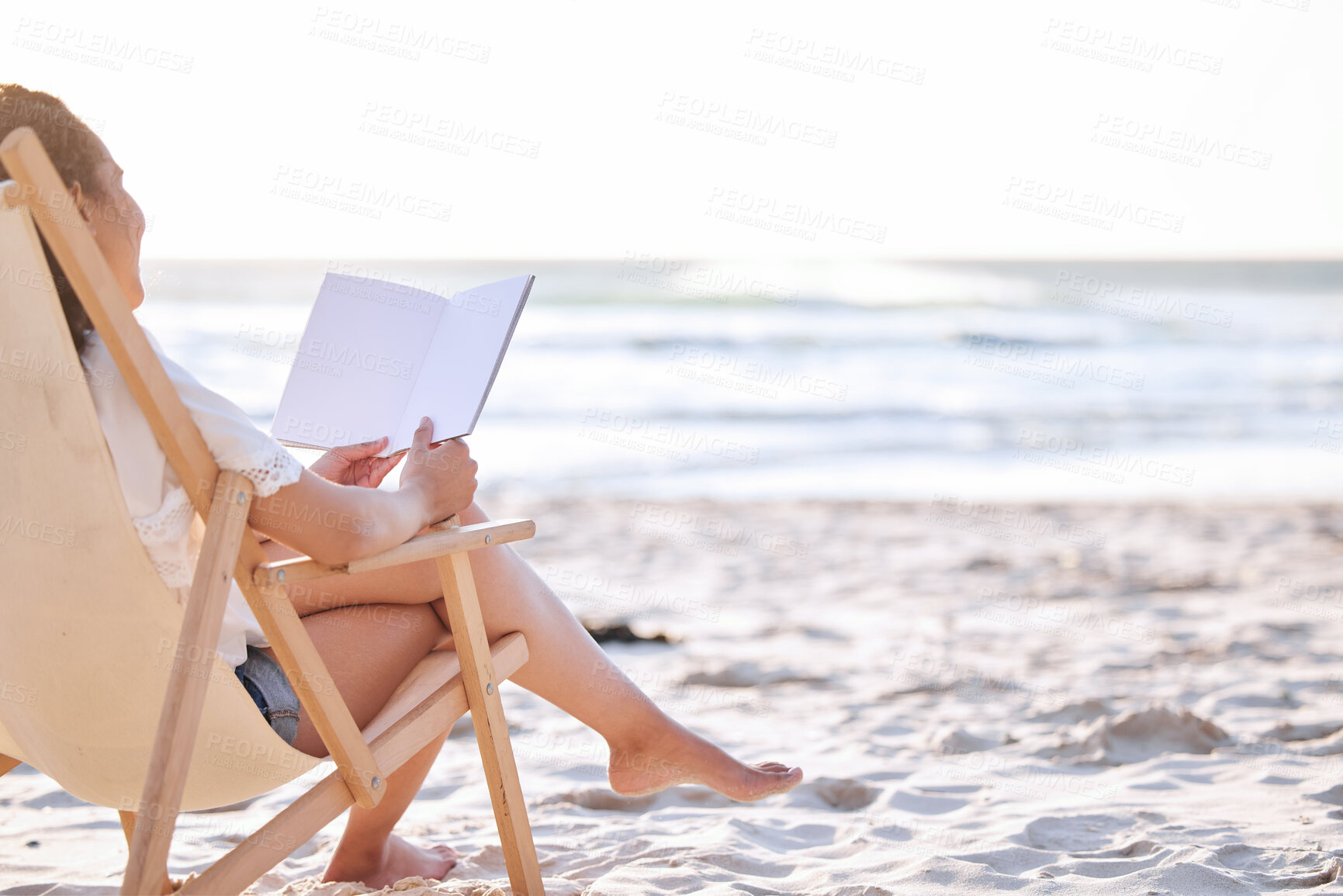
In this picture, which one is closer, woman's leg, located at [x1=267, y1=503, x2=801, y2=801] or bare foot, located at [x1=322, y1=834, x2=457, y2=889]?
woman's leg, located at [x1=267, y1=503, x2=801, y2=801]

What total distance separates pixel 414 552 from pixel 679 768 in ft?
2.71

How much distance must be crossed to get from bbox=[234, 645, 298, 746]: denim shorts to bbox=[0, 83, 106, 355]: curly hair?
56 cm

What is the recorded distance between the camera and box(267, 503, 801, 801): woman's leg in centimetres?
179

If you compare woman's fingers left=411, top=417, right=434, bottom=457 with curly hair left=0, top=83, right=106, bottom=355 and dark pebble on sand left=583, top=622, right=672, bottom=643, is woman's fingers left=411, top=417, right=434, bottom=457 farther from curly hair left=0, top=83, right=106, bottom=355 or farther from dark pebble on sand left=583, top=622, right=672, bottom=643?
dark pebble on sand left=583, top=622, right=672, bottom=643

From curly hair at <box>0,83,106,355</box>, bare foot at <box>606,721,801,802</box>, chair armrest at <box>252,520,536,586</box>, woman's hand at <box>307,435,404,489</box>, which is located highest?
curly hair at <box>0,83,106,355</box>

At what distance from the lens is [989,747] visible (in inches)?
115

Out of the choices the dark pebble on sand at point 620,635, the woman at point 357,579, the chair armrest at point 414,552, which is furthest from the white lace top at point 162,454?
the dark pebble on sand at point 620,635

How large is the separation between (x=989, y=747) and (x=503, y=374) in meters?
11.0

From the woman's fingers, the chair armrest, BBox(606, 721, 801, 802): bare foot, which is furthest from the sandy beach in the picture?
the woman's fingers

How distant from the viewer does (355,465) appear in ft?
6.18

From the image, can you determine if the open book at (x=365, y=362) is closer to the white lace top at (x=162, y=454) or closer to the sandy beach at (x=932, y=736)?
the white lace top at (x=162, y=454)

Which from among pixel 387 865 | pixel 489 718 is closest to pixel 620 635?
pixel 387 865

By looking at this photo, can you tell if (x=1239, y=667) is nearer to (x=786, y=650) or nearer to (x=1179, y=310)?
(x=786, y=650)

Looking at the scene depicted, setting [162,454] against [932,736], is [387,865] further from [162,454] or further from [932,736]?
[932,736]
